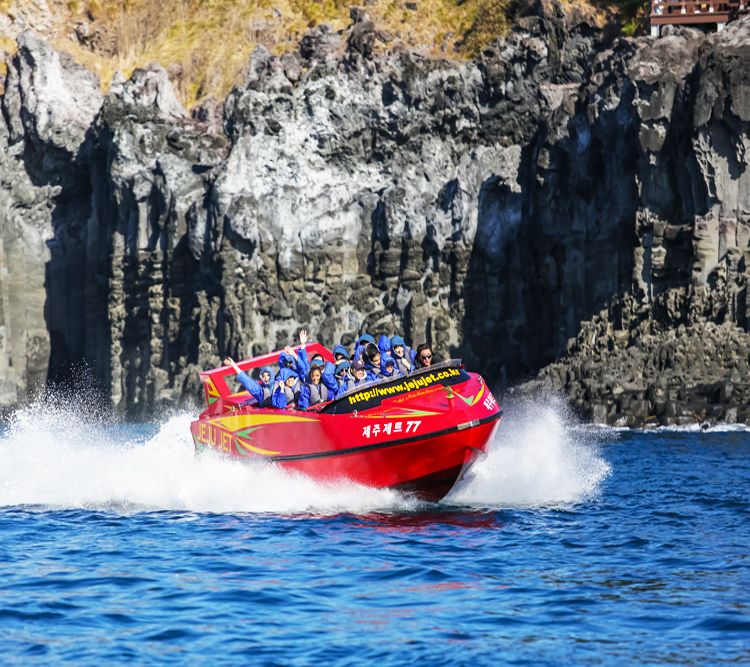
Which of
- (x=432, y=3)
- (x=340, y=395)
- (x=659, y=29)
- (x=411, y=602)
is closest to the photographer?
(x=411, y=602)

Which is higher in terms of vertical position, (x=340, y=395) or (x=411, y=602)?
(x=340, y=395)

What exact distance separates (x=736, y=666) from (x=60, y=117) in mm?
95610

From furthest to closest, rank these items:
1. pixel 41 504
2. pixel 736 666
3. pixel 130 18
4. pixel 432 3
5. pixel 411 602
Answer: pixel 130 18 → pixel 432 3 → pixel 41 504 → pixel 411 602 → pixel 736 666

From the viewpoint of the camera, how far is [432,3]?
101 m

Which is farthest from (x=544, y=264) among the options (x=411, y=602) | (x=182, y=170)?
(x=411, y=602)

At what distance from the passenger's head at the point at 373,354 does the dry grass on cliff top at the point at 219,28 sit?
251 ft

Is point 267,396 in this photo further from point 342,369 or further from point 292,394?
point 342,369

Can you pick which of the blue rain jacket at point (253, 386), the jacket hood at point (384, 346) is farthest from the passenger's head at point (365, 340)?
the blue rain jacket at point (253, 386)

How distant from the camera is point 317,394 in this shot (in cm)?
1784

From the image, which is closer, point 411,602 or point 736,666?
point 736,666

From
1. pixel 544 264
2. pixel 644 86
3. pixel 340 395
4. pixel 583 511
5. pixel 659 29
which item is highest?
pixel 659 29

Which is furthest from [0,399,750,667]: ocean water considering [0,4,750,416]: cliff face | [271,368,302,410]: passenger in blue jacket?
[0,4,750,416]: cliff face

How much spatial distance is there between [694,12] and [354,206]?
97.8 ft

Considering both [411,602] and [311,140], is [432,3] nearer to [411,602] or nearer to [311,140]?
[311,140]
